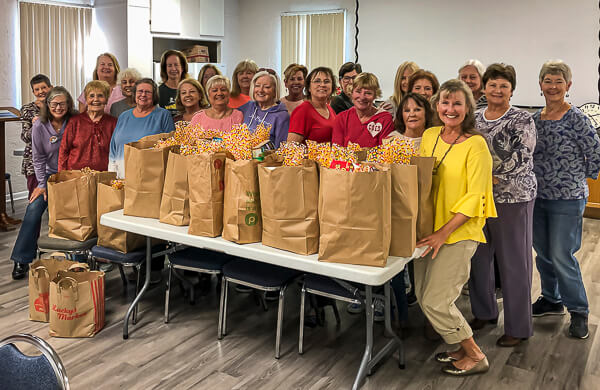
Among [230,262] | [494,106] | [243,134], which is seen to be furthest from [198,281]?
[494,106]

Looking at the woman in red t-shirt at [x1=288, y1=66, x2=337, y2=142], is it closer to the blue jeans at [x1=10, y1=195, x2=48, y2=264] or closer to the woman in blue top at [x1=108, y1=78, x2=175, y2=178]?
the woman in blue top at [x1=108, y1=78, x2=175, y2=178]

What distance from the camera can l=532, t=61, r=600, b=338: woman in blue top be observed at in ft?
10.2

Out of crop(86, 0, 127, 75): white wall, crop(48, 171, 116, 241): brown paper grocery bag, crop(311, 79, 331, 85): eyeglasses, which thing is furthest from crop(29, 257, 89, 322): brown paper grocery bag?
crop(86, 0, 127, 75): white wall

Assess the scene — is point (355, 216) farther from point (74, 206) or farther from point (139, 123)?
point (139, 123)

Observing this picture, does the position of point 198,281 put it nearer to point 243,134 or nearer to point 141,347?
point 141,347

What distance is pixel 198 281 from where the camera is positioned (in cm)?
397

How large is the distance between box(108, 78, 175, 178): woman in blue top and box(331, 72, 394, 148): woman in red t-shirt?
1.21 meters

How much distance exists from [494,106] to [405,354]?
135 cm

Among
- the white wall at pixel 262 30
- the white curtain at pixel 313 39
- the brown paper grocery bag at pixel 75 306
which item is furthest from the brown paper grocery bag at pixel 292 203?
the white wall at pixel 262 30

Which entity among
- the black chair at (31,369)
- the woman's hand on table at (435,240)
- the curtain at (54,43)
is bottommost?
the black chair at (31,369)

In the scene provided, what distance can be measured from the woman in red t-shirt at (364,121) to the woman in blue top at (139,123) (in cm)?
121

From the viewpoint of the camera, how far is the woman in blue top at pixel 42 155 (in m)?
4.00

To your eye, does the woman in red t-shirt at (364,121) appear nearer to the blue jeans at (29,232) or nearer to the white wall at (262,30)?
the blue jeans at (29,232)

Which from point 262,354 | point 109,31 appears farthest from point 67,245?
point 109,31
